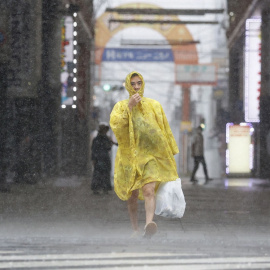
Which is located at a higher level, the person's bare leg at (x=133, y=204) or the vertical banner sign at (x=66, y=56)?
the vertical banner sign at (x=66, y=56)

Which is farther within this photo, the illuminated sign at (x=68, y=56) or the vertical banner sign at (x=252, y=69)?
the vertical banner sign at (x=252, y=69)

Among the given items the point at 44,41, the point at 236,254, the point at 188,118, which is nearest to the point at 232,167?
the point at 44,41

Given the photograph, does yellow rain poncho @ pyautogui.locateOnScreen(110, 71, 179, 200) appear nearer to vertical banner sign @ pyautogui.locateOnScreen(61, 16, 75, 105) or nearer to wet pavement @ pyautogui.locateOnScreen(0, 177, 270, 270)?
wet pavement @ pyautogui.locateOnScreen(0, 177, 270, 270)

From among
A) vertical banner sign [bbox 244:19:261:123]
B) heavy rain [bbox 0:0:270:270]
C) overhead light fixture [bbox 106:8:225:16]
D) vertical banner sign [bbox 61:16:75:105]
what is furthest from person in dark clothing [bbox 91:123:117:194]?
overhead light fixture [bbox 106:8:225:16]

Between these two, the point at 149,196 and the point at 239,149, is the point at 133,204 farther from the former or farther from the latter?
the point at 239,149

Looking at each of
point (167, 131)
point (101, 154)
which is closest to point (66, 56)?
point (101, 154)

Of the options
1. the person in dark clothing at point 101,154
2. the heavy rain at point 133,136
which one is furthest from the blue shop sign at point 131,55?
the person in dark clothing at point 101,154

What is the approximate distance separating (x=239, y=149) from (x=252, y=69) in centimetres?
354

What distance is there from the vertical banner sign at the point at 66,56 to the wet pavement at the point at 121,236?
28.4ft

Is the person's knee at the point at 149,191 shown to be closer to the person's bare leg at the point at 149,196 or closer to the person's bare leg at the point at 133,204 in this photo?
the person's bare leg at the point at 149,196

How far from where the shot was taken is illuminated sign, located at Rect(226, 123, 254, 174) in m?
27.5

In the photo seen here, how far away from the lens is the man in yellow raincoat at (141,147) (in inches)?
333

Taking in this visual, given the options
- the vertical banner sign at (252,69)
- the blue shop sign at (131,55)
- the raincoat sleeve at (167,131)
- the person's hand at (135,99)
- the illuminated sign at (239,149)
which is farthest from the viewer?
the blue shop sign at (131,55)

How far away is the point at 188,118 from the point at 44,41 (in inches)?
783
